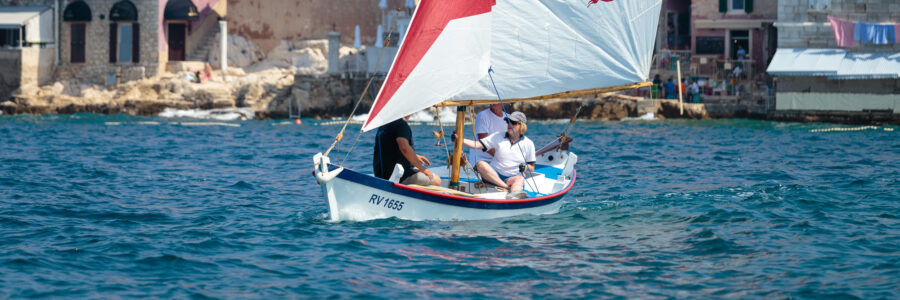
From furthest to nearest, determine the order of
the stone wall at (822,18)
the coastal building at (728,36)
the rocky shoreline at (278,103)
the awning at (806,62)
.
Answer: the coastal building at (728,36) → the rocky shoreline at (278,103) → the stone wall at (822,18) → the awning at (806,62)

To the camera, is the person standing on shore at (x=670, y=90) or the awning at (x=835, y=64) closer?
the awning at (x=835, y=64)

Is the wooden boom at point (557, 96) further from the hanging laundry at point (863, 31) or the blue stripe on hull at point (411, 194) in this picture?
the hanging laundry at point (863, 31)

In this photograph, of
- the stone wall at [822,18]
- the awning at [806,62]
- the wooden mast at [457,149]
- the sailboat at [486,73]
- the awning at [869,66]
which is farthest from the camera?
the stone wall at [822,18]

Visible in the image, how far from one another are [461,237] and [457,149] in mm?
1571

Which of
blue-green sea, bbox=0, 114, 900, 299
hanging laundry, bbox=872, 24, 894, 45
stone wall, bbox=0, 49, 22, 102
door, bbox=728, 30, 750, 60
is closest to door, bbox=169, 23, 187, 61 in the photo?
stone wall, bbox=0, 49, 22, 102

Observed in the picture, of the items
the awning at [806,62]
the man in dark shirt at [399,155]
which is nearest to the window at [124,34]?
the awning at [806,62]

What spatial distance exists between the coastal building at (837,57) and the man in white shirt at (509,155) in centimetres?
3152

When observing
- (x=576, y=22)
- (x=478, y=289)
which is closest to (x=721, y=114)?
(x=576, y=22)

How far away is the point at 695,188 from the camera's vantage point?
20531mm

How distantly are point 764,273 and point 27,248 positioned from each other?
357 inches

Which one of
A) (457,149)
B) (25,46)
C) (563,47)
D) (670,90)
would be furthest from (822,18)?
(25,46)

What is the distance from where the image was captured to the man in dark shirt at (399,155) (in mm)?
14941

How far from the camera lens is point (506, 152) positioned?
1630cm

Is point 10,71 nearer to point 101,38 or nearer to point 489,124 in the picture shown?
point 101,38
